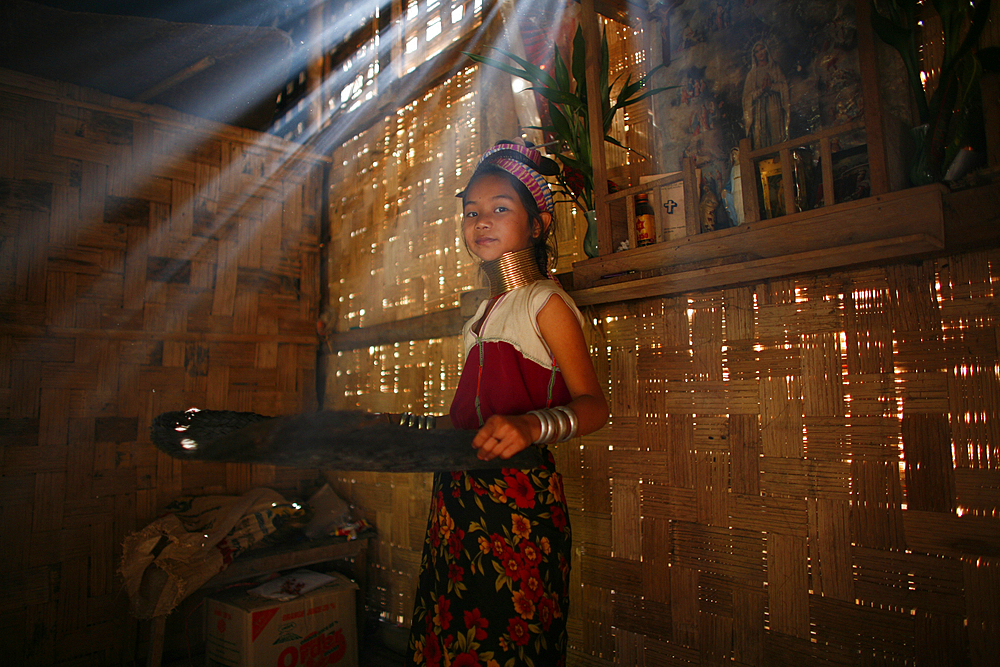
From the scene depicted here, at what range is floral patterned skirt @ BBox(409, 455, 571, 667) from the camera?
1242 millimetres

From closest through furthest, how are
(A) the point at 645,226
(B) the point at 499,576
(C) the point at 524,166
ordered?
(B) the point at 499,576, (C) the point at 524,166, (A) the point at 645,226

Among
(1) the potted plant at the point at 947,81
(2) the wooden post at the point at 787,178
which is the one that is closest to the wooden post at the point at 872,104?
(1) the potted plant at the point at 947,81

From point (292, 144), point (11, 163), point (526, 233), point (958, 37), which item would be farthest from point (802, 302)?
point (11, 163)

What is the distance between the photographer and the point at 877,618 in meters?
1.25

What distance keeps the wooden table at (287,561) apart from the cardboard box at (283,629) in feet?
0.34

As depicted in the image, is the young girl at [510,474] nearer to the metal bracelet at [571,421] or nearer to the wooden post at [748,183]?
the metal bracelet at [571,421]

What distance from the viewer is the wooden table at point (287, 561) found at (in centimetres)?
215

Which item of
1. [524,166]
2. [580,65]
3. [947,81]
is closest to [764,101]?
[947,81]

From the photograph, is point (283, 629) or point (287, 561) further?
point (287, 561)

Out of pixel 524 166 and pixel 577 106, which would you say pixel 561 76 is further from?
pixel 524 166

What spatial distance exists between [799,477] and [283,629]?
2.02 meters

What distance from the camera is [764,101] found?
1542mm

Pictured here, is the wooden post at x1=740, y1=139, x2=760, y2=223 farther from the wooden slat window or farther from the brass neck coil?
the wooden slat window

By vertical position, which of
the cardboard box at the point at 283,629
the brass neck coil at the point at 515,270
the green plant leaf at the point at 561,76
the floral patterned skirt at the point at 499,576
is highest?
the green plant leaf at the point at 561,76
